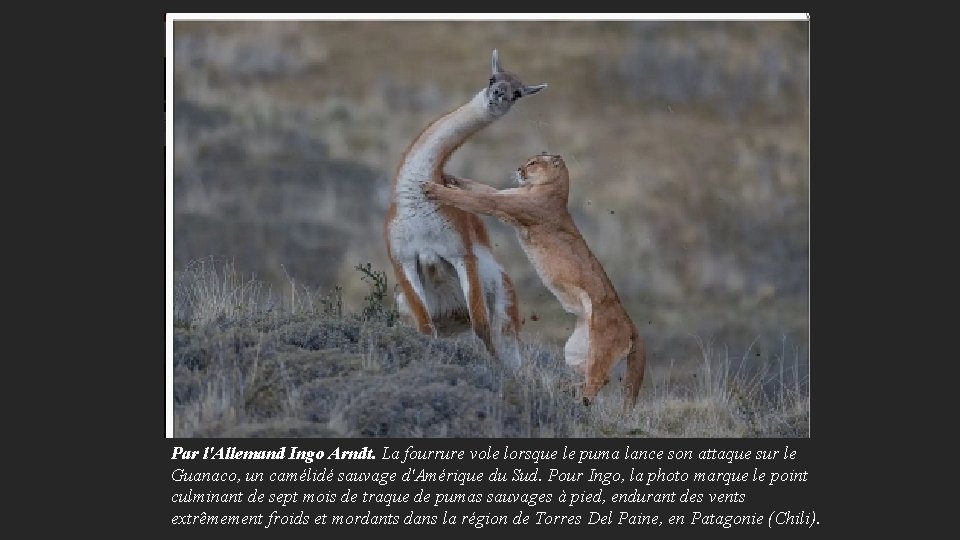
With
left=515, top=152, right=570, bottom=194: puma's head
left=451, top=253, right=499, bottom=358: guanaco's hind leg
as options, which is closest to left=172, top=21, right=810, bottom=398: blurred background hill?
left=515, top=152, right=570, bottom=194: puma's head

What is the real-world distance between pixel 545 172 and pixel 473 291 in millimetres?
1486

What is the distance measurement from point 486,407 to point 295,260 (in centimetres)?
575

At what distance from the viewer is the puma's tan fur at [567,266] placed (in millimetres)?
19469

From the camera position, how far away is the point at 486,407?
17.9m

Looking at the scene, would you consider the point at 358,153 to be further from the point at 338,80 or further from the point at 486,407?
the point at 486,407

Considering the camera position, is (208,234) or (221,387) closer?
(221,387)

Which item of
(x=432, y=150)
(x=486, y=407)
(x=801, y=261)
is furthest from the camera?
(x=801, y=261)

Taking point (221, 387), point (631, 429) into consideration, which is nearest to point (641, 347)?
point (631, 429)

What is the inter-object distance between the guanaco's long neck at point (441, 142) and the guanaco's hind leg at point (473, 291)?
3.09 ft

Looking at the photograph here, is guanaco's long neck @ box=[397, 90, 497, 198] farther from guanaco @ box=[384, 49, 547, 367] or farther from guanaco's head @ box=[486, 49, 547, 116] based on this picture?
guanaco's head @ box=[486, 49, 547, 116]

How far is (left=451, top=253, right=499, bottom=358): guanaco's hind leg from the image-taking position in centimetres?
1975

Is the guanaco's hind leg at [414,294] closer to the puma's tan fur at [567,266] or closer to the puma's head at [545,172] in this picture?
the puma's tan fur at [567,266]

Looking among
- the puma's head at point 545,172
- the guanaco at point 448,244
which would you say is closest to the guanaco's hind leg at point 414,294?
the guanaco at point 448,244

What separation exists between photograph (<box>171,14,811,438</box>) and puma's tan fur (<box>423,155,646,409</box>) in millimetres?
23
